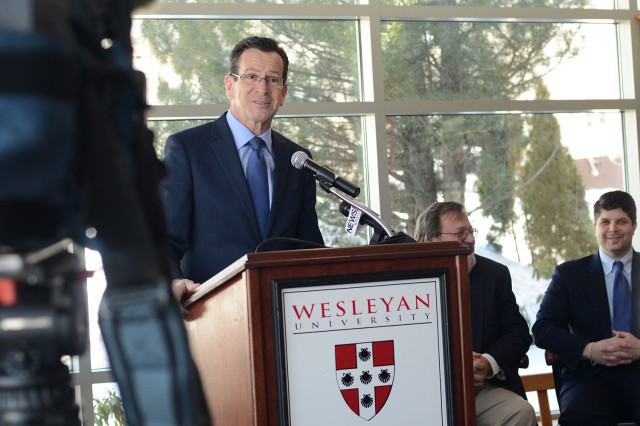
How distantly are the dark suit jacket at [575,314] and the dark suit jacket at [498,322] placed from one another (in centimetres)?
32

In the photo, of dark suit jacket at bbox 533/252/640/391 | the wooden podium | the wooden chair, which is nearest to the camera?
the wooden podium

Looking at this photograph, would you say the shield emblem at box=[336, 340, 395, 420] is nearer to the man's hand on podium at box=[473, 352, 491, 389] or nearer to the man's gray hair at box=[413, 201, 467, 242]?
the man's hand on podium at box=[473, 352, 491, 389]

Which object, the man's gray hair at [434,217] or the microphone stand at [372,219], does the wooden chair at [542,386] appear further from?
the microphone stand at [372,219]

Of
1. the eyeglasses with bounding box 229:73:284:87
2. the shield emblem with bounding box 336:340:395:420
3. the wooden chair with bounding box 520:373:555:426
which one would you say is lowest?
the wooden chair with bounding box 520:373:555:426

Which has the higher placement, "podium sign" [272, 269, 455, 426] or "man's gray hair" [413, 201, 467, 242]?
"man's gray hair" [413, 201, 467, 242]

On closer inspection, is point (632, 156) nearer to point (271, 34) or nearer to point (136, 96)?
point (271, 34)

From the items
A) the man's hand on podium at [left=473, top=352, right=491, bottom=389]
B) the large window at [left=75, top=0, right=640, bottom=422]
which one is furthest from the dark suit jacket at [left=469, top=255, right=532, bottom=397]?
the large window at [left=75, top=0, right=640, bottom=422]

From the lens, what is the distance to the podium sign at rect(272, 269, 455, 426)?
9.30 feet

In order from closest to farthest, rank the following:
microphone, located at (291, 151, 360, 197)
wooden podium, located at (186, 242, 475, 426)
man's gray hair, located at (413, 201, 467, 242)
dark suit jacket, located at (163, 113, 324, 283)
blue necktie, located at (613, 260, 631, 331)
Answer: wooden podium, located at (186, 242, 475, 426) < microphone, located at (291, 151, 360, 197) < dark suit jacket, located at (163, 113, 324, 283) < man's gray hair, located at (413, 201, 467, 242) < blue necktie, located at (613, 260, 631, 331)

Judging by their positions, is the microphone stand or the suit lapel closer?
the microphone stand

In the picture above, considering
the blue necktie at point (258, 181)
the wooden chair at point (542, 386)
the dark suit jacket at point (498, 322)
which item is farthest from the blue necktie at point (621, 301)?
the blue necktie at point (258, 181)

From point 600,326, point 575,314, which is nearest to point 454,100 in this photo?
point 575,314

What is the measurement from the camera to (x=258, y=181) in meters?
3.78

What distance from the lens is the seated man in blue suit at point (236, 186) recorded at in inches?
143
